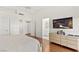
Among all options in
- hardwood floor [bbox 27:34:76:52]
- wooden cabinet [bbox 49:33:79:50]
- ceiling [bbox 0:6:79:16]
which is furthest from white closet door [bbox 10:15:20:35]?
wooden cabinet [bbox 49:33:79:50]

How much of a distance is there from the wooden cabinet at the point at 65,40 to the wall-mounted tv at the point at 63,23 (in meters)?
0.14

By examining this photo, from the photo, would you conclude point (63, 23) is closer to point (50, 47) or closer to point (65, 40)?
point (65, 40)

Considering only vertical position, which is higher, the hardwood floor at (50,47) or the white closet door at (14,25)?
the white closet door at (14,25)

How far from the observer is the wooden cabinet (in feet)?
5.90

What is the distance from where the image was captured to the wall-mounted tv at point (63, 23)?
6.00ft

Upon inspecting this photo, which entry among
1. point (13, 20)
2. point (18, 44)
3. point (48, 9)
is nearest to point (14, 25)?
point (13, 20)

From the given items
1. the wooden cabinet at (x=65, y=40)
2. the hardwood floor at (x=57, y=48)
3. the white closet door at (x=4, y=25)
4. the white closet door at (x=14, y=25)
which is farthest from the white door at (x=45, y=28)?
the white closet door at (x=4, y=25)

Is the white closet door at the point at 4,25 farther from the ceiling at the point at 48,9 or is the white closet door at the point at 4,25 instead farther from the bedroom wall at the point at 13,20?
the ceiling at the point at 48,9

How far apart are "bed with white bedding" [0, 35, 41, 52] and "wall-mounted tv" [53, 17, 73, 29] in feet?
1.31

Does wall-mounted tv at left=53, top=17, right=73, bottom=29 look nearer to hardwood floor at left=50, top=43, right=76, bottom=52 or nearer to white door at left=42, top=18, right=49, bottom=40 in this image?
white door at left=42, top=18, right=49, bottom=40

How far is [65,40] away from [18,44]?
2.37 ft
